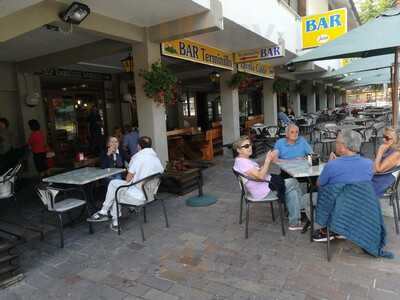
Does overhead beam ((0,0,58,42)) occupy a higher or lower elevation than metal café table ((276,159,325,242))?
higher

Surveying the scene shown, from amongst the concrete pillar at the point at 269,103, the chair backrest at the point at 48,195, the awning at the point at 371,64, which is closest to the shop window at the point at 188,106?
the concrete pillar at the point at 269,103

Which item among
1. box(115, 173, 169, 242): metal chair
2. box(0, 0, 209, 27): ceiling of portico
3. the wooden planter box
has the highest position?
box(0, 0, 209, 27): ceiling of portico

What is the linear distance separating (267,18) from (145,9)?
382 cm

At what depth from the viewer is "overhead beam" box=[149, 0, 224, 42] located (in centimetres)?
477

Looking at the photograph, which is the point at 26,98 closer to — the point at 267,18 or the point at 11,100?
the point at 11,100

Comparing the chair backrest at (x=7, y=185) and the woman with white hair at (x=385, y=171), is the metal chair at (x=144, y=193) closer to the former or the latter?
the chair backrest at (x=7, y=185)

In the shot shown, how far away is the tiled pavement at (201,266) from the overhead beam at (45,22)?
8.20ft

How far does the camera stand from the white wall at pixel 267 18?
586 cm

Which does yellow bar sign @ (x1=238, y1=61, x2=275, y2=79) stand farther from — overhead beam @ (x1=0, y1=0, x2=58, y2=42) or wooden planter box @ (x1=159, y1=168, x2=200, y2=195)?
overhead beam @ (x1=0, y1=0, x2=58, y2=42)

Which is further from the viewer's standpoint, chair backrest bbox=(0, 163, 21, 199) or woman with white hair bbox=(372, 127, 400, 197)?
chair backrest bbox=(0, 163, 21, 199)

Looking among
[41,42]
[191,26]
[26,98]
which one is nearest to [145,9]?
[191,26]

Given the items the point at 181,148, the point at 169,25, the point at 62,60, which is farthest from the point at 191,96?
the point at 169,25

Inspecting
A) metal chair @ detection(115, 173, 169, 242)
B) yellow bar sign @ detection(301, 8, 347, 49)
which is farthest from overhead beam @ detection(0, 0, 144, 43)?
yellow bar sign @ detection(301, 8, 347, 49)

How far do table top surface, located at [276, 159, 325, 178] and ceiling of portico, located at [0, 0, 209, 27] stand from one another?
8.42 feet
